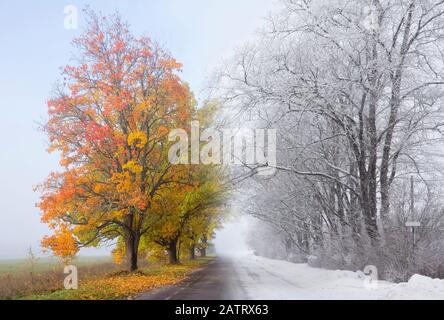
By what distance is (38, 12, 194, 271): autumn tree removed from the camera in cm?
1972

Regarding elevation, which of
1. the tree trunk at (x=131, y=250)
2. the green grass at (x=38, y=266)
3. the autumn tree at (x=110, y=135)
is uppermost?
the autumn tree at (x=110, y=135)

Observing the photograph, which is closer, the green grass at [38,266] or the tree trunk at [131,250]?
the tree trunk at [131,250]

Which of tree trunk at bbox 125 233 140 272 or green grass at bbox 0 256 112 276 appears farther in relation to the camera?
green grass at bbox 0 256 112 276

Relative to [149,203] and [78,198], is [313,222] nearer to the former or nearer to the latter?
[149,203]

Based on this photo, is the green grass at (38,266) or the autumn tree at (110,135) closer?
the autumn tree at (110,135)

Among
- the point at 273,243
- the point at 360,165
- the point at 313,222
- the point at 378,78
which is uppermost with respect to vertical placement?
the point at 378,78

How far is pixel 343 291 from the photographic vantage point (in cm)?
1400

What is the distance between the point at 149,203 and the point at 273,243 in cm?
3389

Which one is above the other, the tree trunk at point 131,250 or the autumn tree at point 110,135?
the autumn tree at point 110,135

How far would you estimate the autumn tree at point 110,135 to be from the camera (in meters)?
19.7

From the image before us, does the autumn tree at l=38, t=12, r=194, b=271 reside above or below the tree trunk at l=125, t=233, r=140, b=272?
above
